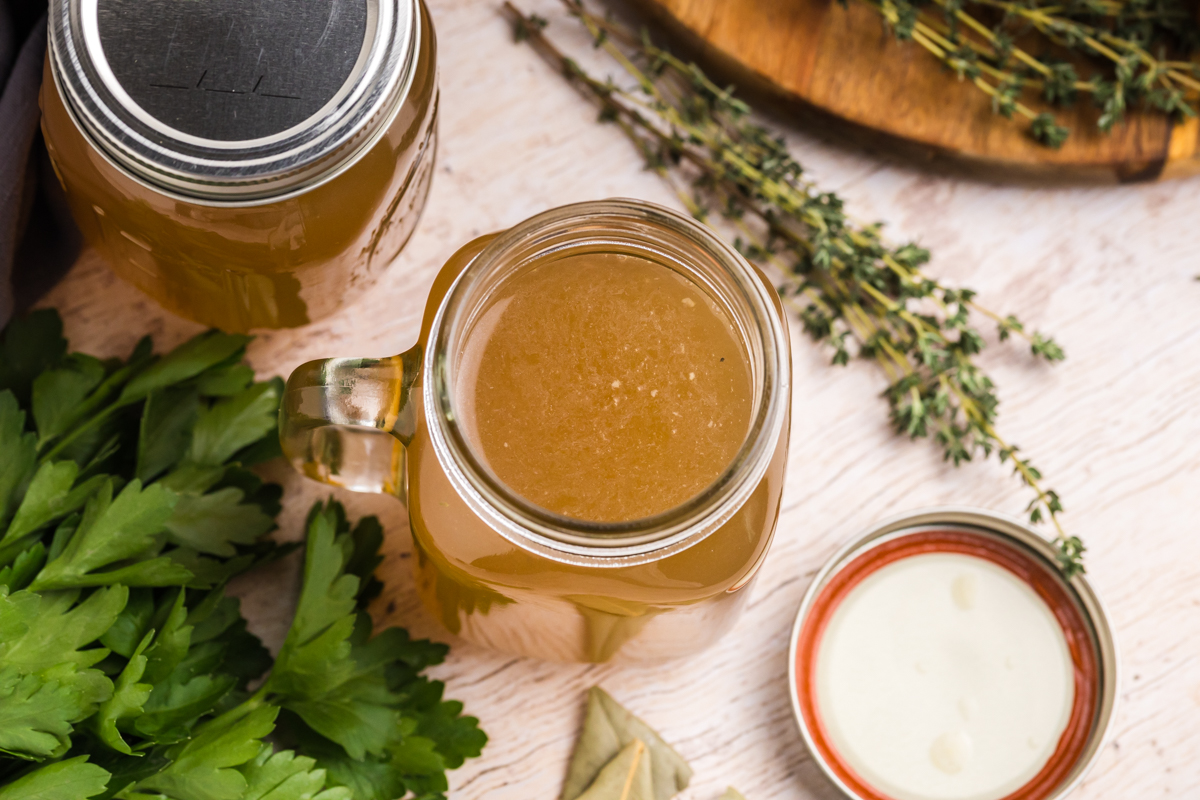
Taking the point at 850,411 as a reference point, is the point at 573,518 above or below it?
above

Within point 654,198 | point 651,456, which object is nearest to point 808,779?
point 651,456

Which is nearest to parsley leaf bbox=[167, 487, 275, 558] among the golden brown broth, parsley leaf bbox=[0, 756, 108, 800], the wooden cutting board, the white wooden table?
the white wooden table

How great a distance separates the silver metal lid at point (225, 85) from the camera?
73 cm

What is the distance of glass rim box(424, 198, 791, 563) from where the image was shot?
66 centimetres

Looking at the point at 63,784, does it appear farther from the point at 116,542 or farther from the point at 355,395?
the point at 355,395

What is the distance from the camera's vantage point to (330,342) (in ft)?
3.49

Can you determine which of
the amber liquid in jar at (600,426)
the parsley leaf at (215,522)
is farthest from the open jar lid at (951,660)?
the parsley leaf at (215,522)

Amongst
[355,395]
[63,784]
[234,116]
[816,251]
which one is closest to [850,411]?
[816,251]

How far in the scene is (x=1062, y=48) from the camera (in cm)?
111

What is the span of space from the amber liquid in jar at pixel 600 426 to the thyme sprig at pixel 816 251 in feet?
1.06

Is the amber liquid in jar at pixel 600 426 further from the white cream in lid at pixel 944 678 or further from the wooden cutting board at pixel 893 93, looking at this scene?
the wooden cutting board at pixel 893 93

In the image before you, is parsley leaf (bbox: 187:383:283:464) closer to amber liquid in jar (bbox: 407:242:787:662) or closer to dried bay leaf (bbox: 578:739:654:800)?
amber liquid in jar (bbox: 407:242:787:662)

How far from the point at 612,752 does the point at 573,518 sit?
1.41 ft

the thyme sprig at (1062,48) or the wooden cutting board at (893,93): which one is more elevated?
the thyme sprig at (1062,48)
